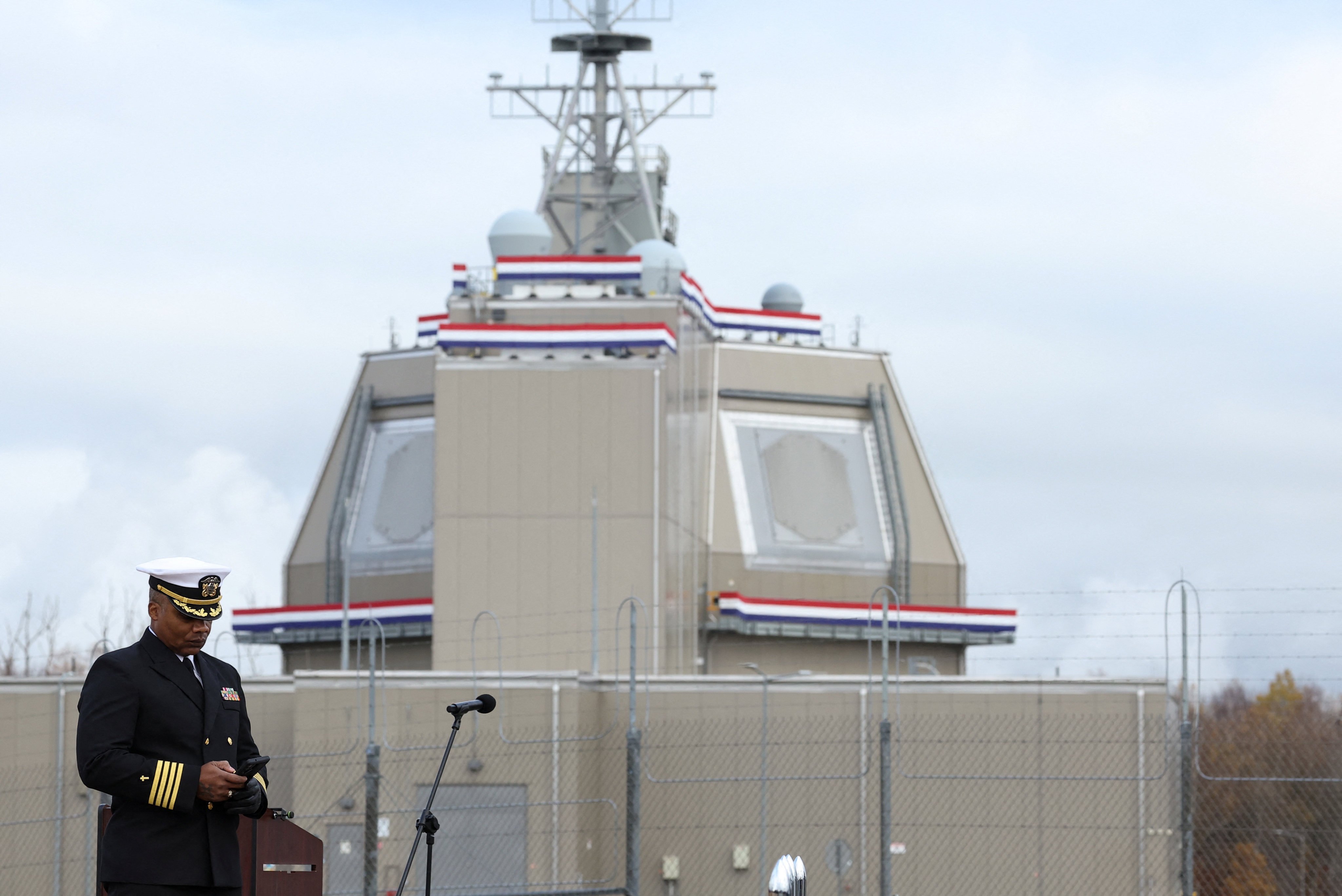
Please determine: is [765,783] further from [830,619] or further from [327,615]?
[327,615]

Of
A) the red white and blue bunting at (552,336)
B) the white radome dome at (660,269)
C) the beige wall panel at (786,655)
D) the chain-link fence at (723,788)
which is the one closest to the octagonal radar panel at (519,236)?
the white radome dome at (660,269)

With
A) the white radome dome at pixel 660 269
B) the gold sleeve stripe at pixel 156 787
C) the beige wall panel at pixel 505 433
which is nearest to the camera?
the gold sleeve stripe at pixel 156 787

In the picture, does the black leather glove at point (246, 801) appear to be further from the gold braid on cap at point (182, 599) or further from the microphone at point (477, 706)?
the microphone at point (477, 706)

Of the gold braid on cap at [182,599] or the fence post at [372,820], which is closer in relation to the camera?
the gold braid on cap at [182,599]

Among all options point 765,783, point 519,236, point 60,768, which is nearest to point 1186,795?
point 765,783

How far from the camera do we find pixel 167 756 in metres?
7.45

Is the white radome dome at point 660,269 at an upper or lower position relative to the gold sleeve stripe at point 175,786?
upper

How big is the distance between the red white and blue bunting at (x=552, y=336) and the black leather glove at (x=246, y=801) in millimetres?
24156

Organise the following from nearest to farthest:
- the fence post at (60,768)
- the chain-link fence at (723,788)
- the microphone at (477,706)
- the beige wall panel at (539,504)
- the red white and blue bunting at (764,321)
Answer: the microphone at (477,706) < the fence post at (60,768) < the chain-link fence at (723,788) < the beige wall panel at (539,504) < the red white and blue bunting at (764,321)

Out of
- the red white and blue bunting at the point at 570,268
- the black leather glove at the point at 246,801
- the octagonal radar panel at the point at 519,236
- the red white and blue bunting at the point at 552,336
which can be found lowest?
the black leather glove at the point at 246,801

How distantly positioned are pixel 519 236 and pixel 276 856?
29.9 m

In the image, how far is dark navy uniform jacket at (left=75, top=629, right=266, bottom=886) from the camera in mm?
7273

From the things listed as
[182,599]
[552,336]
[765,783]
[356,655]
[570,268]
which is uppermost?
[570,268]

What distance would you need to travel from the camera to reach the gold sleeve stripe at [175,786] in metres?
7.27
